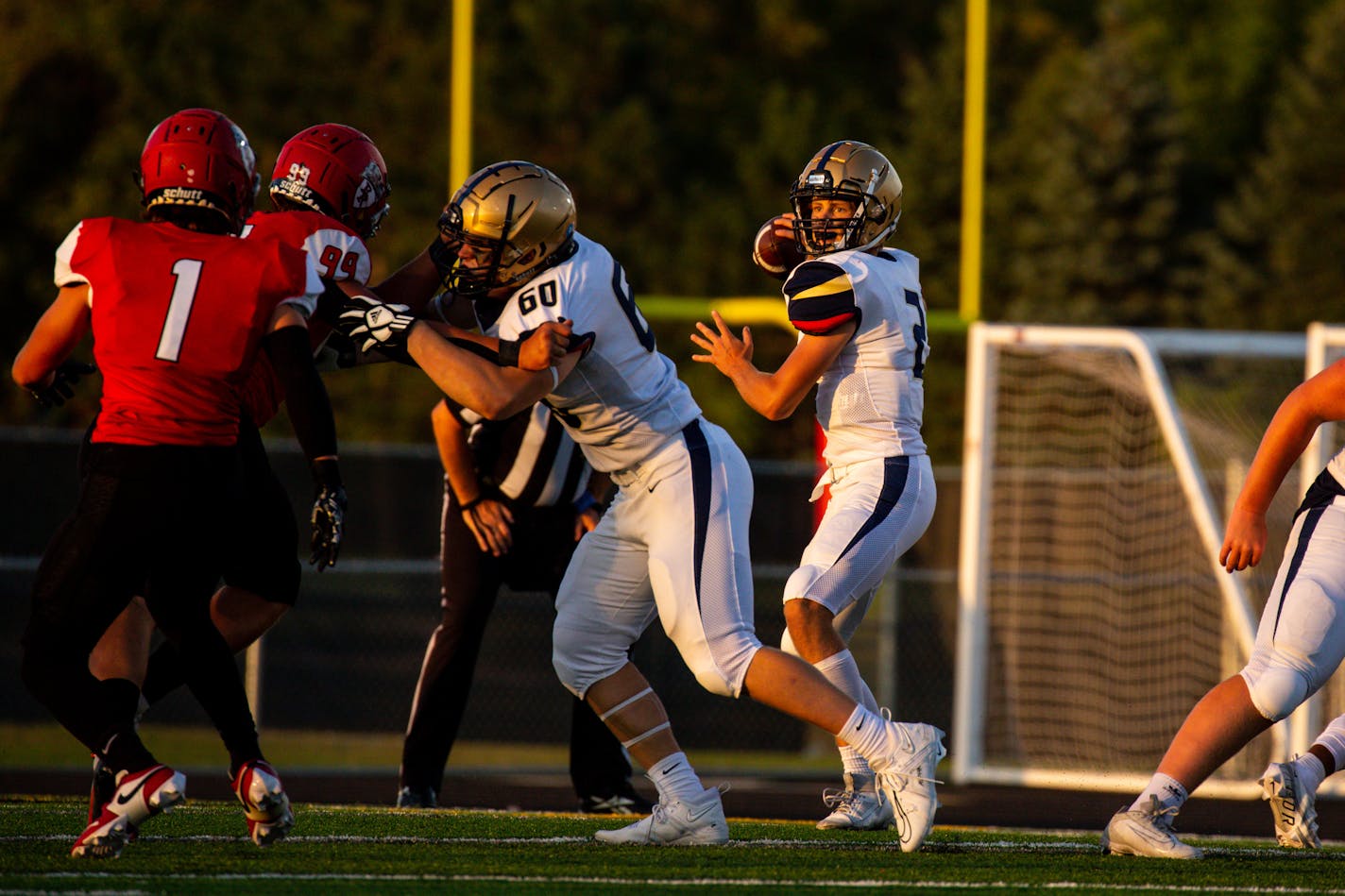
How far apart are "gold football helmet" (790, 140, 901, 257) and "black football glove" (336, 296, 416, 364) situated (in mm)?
1425

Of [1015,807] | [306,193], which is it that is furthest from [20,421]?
[306,193]

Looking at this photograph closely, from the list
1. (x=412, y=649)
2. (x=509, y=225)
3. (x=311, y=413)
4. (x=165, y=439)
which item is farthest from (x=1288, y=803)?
(x=412, y=649)

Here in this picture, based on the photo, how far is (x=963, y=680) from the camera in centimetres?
985

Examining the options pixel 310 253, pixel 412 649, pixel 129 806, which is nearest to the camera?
pixel 129 806

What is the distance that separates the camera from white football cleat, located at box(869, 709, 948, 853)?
4.92 meters

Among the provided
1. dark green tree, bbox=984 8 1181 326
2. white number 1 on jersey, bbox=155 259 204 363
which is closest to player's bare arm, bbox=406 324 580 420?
white number 1 on jersey, bbox=155 259 204 363

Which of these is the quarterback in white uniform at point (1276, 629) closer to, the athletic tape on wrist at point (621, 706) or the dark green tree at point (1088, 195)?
the athletic tape on wrist at point (621, 706)

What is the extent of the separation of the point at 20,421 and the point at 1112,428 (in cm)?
1464

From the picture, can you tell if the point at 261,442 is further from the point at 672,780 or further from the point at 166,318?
the point at 672,780

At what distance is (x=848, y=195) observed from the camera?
5.75 m

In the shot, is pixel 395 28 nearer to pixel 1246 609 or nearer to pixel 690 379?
pixel 690 379

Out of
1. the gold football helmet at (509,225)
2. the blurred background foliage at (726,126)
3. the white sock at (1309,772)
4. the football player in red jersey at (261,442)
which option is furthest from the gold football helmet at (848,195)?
the blurred background foliage at (726,126)

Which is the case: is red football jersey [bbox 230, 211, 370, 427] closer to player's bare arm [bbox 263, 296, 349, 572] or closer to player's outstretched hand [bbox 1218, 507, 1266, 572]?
player's bare arm [bbox 263, 296, 349, 572]

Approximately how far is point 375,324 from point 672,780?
146 centimetres
